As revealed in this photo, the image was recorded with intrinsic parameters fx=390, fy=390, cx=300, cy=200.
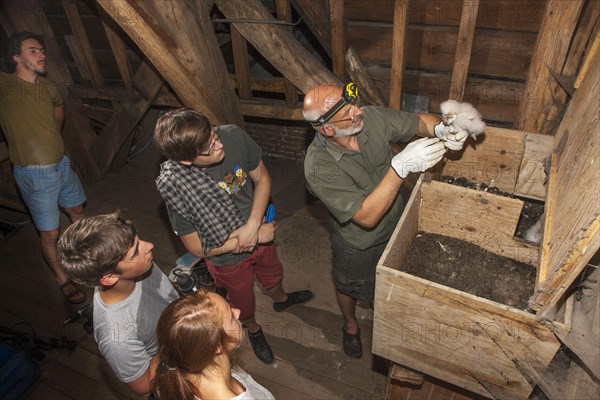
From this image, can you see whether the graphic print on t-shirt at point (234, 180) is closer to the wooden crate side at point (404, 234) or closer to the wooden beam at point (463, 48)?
the wooden crate side at point (404, 234)

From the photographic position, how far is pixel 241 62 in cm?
359

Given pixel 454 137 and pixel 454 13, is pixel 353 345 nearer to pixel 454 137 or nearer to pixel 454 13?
pixel 454 137

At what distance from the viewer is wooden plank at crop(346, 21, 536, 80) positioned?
2.76m

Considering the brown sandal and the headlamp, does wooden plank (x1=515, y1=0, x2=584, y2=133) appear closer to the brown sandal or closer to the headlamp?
the headlamp

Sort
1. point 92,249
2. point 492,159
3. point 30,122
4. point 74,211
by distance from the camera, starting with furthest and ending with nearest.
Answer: point 74,211, point 30,122, point 492,159, point 92,249

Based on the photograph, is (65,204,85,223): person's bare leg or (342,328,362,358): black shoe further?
(65,204,85,223): person's bare leg

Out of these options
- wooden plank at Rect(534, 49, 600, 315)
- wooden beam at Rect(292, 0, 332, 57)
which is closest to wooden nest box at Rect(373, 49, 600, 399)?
wooden plank at Rect(534, 49, 600, 315)

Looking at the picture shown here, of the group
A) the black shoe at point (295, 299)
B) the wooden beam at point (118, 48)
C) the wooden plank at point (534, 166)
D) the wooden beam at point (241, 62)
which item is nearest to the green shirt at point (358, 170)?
the wooden plank at point (534, 166)

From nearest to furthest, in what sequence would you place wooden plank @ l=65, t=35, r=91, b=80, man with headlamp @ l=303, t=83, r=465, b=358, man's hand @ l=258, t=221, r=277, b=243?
man with headlamp @ l=303, t=83, r=465, b=358 → man's hand @ l=258, t=221, r=277, b=243 → wooden plank @ l=65, t=35, r=91, b=80

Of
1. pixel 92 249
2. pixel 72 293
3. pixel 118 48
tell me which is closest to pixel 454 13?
pixel 92 249

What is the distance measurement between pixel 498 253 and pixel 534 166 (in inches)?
21.1

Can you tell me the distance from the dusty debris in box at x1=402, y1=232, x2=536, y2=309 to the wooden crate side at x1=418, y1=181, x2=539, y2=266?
0.05m

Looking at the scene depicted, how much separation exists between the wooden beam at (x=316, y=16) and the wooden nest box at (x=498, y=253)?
1546 millimetres

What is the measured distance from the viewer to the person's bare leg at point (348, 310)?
113 inches
